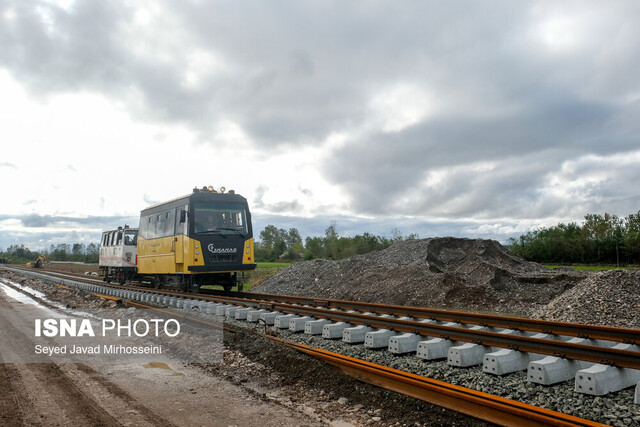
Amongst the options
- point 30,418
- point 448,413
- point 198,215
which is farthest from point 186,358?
point 198,215

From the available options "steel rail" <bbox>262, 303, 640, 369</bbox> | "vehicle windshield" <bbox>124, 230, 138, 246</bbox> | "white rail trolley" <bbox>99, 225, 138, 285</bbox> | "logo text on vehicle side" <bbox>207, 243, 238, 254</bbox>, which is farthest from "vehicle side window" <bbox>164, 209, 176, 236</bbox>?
"steel rail" <bbox>262, 303, 640, 369</bbox>

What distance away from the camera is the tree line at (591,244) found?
53000 mm

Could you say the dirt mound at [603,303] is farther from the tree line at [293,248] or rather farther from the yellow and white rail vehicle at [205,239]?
the tree line at [293,248]

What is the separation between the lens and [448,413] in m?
4.68

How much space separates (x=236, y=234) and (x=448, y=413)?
39.0 feet

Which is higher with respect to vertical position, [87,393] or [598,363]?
[598,363]

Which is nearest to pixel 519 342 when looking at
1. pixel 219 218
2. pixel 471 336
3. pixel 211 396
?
pixel 471 336

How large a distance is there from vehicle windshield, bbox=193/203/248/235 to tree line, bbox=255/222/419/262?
36587mm

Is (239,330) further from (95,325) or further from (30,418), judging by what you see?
(95,325)

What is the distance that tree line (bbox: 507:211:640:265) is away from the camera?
53.0 m

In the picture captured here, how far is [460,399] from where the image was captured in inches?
183

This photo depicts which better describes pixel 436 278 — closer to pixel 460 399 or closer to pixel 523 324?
pixel 523 324

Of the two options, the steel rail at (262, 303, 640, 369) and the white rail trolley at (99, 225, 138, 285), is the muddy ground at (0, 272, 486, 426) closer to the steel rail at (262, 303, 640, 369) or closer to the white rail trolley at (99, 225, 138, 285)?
the steel rail at (262, 303, 640, 369)

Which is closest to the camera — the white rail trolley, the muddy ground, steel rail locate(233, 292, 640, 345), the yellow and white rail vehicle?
the muddy ground
